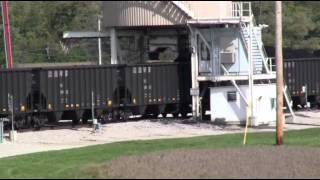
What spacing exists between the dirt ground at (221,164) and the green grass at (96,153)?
3.20 ft

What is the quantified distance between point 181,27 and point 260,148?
2169 cm

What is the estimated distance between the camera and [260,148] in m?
20.0

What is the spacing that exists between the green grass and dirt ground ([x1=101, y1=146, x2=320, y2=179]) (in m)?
0.97

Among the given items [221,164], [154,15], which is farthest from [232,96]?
[221,164]

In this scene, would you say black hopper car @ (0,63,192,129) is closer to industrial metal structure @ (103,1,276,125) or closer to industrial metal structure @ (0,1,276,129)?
industrial metal structure @ (0,1,276,129)

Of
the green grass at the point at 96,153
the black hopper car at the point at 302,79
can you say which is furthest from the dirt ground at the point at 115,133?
the black hopper car at the point at 302,79

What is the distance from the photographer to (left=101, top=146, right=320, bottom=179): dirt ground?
15469 mm

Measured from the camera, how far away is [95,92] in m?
38.7

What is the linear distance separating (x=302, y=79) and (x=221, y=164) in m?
30.8

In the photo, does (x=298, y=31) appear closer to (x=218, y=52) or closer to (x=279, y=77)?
(x=218, y=52)

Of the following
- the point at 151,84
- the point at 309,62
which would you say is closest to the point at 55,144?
the point at 151,84

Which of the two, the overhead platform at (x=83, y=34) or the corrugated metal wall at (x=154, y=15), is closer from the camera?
the corrugated metal wall at (x=154, y=15)

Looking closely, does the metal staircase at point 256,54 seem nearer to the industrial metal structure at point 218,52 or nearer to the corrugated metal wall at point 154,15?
the industrial metal structure at point 218,52

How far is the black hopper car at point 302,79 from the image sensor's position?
45875 millimetres
